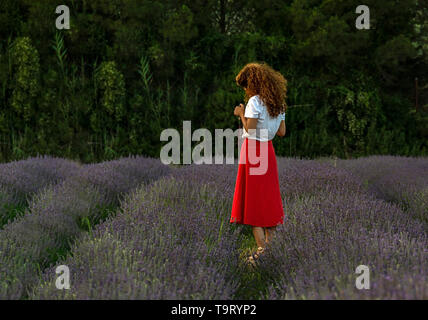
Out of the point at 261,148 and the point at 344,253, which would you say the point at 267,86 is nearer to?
the point at 261,148

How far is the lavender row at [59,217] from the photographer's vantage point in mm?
2617

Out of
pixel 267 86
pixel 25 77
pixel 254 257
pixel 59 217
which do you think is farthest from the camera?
pixel 25 77

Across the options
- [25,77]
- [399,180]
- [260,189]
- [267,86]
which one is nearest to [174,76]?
[25,77]

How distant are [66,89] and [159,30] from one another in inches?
89.1

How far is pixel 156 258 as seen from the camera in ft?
8.18

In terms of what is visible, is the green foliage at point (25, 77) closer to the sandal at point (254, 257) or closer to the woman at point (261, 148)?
the woman at point (261, 148)

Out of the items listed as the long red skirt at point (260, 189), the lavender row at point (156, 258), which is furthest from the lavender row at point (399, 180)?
the lavender row at point (156, 258)

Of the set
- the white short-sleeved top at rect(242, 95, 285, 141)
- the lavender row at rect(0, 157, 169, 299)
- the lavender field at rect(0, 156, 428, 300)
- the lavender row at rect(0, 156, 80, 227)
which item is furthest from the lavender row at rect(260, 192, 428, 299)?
the lavender row at rect(0, 156, 80, 227)

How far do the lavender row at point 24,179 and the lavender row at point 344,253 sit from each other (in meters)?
2.73

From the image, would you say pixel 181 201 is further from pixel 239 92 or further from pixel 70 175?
pixel 239 92

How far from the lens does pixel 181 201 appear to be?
3873 millimetres

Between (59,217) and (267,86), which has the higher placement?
(267,86)

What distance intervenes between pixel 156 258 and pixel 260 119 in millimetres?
1699
